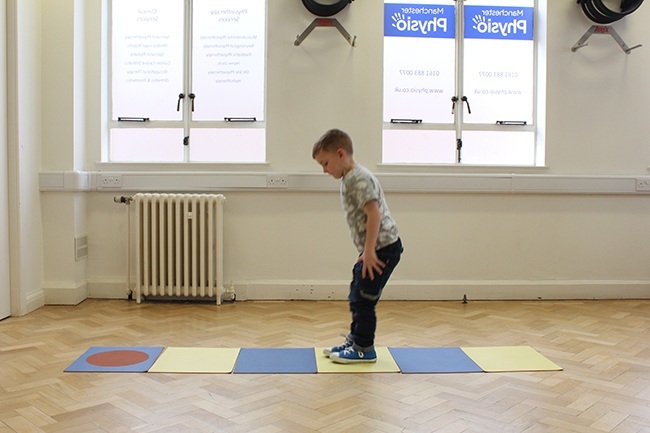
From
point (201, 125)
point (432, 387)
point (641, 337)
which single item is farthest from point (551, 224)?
point (201, 125)

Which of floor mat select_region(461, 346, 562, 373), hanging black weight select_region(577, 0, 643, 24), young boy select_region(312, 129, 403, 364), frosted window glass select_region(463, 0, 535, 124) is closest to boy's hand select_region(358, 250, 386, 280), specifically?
young boy select_region(312, 129, 403, 364)

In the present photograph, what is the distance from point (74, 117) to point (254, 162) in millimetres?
1271

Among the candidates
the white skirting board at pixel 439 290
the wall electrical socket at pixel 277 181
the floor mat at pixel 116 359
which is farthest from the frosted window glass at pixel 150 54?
the floor mat at pixel 116 359

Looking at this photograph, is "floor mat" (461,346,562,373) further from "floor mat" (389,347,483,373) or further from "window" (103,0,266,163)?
"window" (103,0,266,163)

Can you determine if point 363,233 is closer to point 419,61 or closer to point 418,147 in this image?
point 418,147

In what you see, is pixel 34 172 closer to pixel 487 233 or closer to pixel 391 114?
pixel 391 114

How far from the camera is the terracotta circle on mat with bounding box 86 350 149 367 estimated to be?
104 inches

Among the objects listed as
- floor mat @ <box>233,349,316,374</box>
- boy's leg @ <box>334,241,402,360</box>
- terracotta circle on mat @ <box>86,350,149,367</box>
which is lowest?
floor mat @ <box>233,349,316,374</box>

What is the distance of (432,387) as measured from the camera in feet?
7.74

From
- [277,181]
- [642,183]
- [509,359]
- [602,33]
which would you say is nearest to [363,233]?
[509,359]

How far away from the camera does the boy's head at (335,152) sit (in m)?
2.58

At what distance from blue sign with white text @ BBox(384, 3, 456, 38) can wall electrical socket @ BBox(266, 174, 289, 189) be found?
1.34 m

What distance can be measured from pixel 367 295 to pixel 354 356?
0.31 m

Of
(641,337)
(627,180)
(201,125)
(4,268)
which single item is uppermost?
(201,125)
